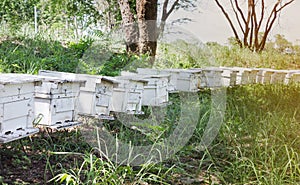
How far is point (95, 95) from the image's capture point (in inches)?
84.2

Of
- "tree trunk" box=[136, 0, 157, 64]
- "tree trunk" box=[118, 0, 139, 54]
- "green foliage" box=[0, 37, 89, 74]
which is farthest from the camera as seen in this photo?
"tree trunk" box=[118, 0, 139, 54]

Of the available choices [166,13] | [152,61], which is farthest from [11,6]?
[152,61]

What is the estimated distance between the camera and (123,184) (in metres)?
1.68

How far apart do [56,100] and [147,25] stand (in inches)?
133

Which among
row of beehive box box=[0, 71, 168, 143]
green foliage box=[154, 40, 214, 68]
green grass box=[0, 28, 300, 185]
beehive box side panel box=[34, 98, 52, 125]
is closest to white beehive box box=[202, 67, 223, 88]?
green grass box=[0, 28, 300, 185]

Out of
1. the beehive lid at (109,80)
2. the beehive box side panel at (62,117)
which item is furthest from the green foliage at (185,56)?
the beehive box side panel at (62,117)

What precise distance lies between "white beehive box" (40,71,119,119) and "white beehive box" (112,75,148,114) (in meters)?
0.12

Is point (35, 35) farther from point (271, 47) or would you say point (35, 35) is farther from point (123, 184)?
point (271, 47)

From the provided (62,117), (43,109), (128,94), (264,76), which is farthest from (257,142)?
(264,76)

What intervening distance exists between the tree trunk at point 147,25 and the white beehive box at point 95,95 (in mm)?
2700

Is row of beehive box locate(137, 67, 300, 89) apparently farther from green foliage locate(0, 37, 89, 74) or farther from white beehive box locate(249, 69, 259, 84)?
green foliage locate(0, 37, 89, 74)

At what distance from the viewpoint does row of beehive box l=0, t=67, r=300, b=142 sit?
1.60m

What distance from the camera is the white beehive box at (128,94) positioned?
7.97 feet

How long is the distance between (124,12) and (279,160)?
3.74 metres
